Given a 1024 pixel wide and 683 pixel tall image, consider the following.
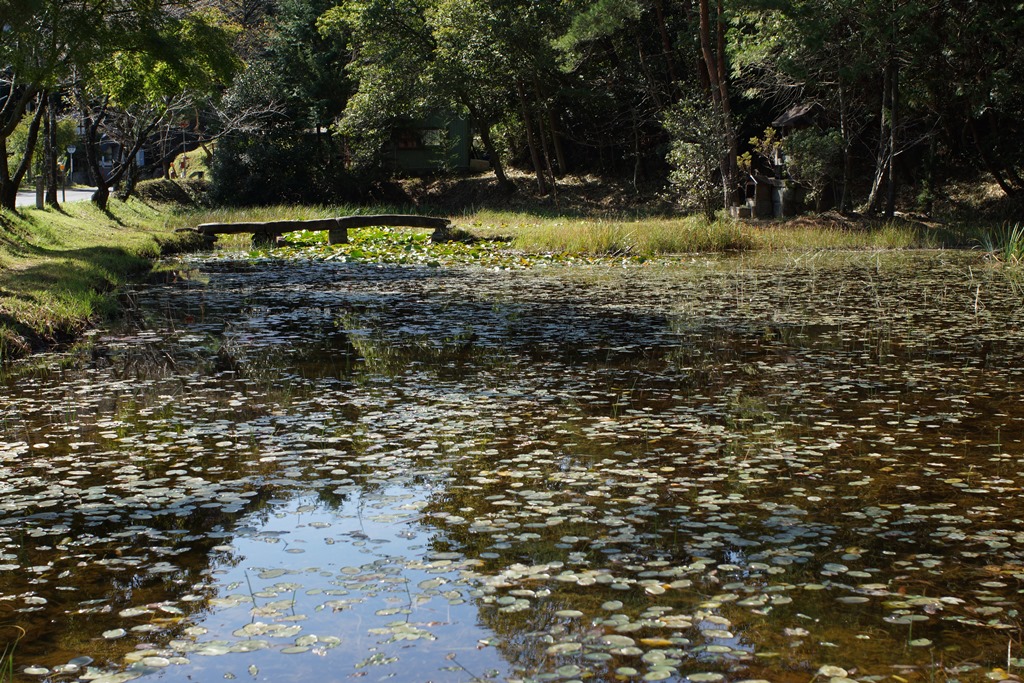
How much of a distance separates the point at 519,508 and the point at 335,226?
21928mm

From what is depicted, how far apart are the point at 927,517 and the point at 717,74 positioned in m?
27.8

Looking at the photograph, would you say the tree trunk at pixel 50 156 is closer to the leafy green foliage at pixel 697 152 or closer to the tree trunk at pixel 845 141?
the leafy green foliage at pixel 697 152

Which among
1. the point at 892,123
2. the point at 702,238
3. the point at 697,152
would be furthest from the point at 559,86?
the point at 702,238

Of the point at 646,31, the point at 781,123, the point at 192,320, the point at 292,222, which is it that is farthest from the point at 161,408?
the point at 646,31

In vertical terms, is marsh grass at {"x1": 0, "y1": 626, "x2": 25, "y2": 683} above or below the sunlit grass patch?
below

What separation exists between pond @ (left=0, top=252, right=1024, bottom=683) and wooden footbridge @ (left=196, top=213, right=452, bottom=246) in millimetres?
14919

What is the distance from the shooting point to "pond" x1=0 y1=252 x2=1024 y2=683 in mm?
4031

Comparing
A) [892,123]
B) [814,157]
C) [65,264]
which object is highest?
[892,123]

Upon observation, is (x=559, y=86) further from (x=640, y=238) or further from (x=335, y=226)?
(x=640, y=238)

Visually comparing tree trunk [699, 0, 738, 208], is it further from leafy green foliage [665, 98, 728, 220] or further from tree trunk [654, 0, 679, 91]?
tree trunk [654, 0, 679, 91]

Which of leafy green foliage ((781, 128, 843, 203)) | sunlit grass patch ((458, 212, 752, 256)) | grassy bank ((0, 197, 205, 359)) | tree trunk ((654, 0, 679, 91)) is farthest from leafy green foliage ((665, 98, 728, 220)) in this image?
grassy bank ((0, 197, 205, 359))

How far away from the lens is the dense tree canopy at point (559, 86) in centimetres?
2375

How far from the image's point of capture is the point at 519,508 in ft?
18.7

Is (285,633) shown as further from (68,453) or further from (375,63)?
(375,63)
